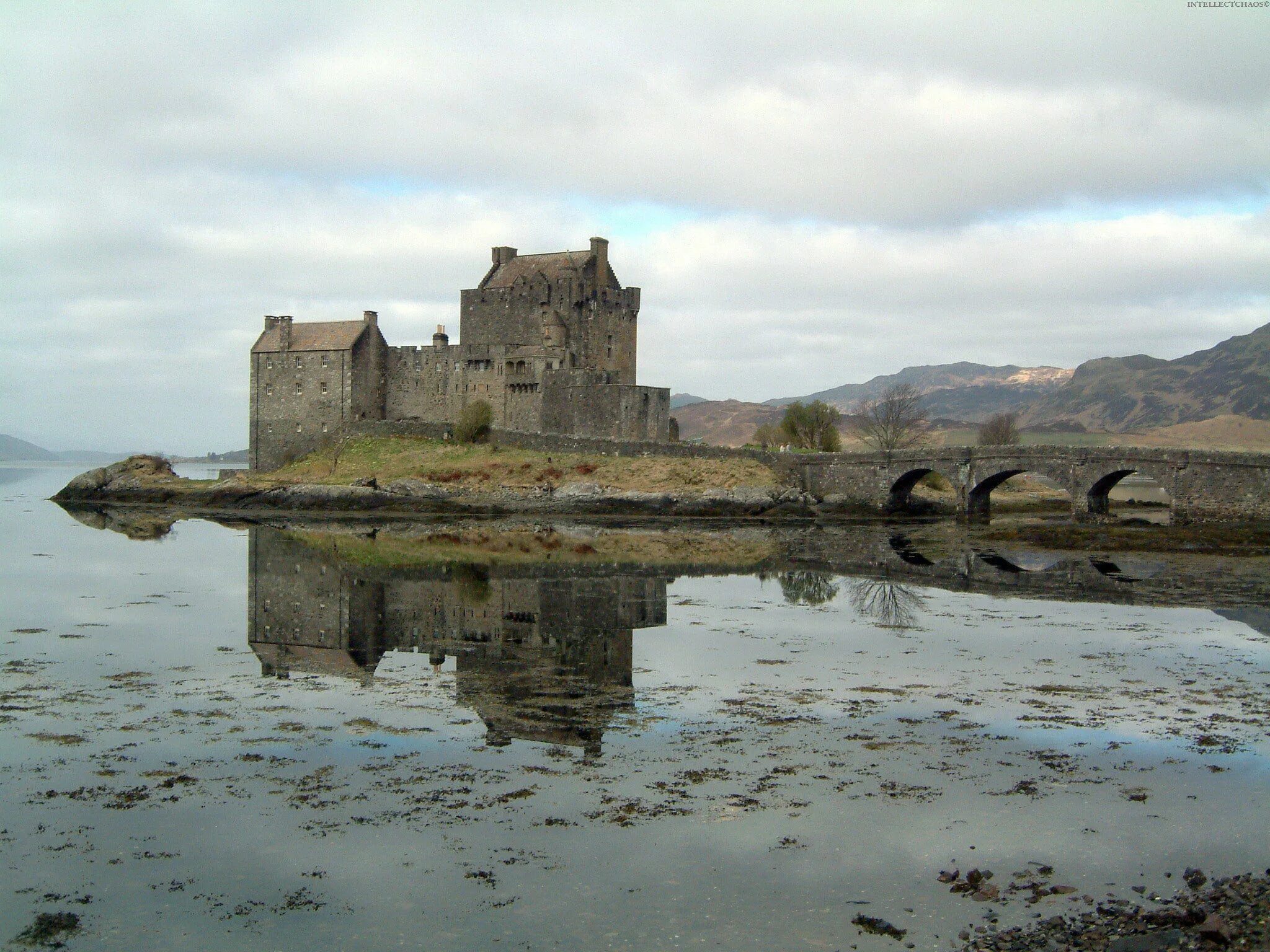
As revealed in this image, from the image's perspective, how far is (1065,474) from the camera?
45.2m

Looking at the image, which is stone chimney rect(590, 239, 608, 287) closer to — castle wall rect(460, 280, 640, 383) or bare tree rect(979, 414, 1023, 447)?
castle wall rect(460, 280, 640, 383)

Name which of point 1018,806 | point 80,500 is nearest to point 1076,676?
point 1018,806

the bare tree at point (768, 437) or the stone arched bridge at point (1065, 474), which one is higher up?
the bare tree at point (768, 437)

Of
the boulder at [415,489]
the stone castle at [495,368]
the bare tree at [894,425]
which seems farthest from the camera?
the bare tree at [894,425]

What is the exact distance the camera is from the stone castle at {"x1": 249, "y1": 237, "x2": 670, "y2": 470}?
53438 millimetres

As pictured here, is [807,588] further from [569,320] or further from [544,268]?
[544,268]

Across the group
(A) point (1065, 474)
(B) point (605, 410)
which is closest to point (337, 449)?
(B) point (605, 410)

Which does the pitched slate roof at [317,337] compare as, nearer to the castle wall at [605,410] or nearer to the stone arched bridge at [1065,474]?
the castle wall at [605,410]

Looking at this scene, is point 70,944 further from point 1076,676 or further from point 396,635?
point 1076,676

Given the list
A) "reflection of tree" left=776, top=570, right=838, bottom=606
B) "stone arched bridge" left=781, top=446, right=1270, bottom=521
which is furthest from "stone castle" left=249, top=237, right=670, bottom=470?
"reflection of tree" left=776, top=570, right=838, bottom=606

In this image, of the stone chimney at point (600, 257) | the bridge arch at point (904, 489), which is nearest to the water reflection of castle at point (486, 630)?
the bridge arch at point (904, 489)

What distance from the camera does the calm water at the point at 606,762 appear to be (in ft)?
28.7

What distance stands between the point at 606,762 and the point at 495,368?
44721 mm

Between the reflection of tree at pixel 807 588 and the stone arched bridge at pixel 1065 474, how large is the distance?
58.4 feet
